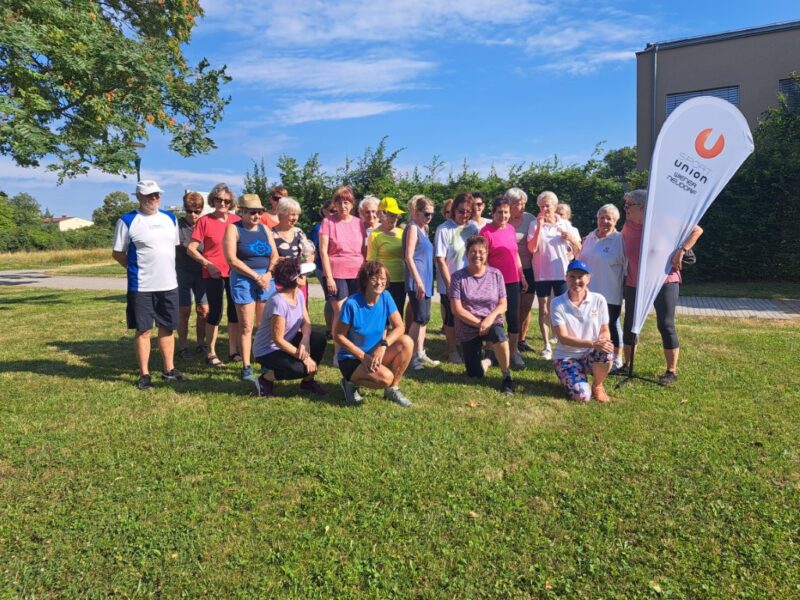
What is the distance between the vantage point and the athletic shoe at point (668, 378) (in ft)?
16.1

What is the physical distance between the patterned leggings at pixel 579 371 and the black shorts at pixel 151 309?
3738 millimetres

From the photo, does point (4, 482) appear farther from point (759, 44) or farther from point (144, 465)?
point (759, 44)

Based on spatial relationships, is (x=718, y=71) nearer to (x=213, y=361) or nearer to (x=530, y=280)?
(x=530, y=280)

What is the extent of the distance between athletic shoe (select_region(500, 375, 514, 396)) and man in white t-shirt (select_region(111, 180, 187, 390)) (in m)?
3.24

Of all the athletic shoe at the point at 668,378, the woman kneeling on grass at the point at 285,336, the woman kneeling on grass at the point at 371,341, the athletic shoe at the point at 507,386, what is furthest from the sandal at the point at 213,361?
the athletic shoe at the point at 668,378

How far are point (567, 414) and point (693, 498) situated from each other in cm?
133

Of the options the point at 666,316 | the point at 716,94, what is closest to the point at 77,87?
the point at 666,316

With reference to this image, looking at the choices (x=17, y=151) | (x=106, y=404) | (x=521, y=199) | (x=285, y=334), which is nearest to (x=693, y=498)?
(x=285, y=334)

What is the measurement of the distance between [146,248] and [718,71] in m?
21.6

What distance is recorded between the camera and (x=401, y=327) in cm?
455

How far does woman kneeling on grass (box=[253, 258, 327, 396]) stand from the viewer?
4.55 meters

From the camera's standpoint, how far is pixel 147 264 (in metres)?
4.93

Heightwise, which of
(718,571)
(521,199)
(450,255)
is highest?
(521,199)

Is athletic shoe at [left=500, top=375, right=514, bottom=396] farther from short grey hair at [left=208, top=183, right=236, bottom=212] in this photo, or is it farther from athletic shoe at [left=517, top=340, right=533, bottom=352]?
short grey hair at [left=208, top=183, right=236, bottom=212]
